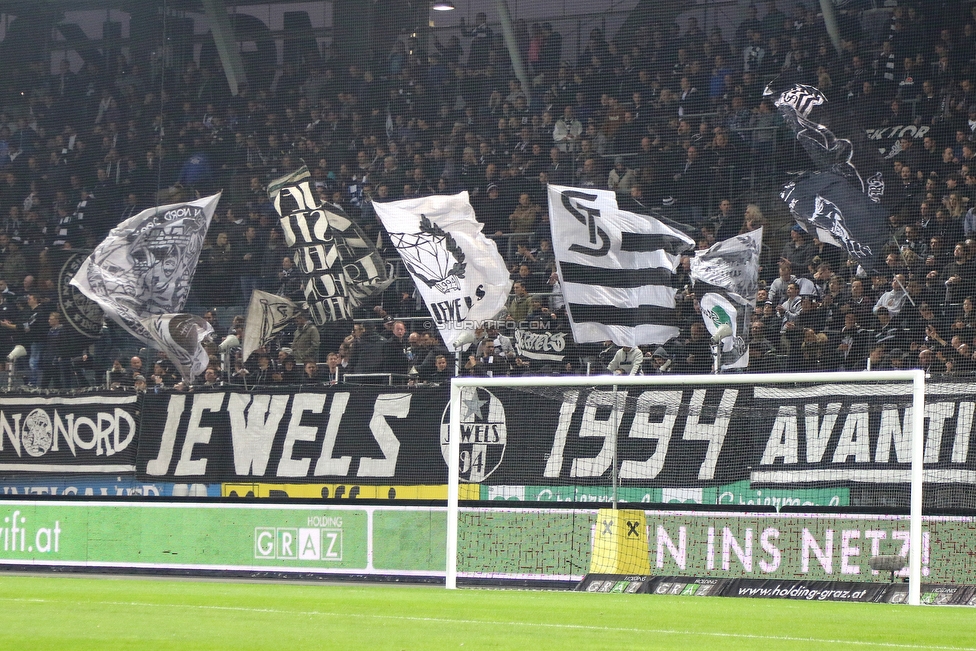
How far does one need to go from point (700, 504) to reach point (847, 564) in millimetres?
1656

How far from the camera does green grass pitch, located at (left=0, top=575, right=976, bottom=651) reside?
7.19 metres

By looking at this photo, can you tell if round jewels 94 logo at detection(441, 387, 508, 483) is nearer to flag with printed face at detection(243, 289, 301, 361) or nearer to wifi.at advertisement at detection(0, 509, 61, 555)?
flag with printed face at detection(243, 289, 301, 361)

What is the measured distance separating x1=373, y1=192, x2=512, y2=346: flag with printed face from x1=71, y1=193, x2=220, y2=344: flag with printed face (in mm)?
2830

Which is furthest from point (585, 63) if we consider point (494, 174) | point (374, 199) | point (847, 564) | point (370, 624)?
point (370, 624)

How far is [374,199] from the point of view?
61.6ft

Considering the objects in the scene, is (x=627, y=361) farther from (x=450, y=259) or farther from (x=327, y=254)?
(x=327, y=254)

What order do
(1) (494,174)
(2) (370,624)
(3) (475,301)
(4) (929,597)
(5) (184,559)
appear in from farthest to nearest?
(1) (494,174) < (3) (475,301) < (5) (184,559) < (4) (929,597) < (2) (370,624)

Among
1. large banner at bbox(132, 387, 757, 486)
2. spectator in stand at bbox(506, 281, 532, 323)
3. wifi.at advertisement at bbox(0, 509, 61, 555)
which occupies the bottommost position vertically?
wifi.at advertisement at bbox(0, 509, 61, 555)

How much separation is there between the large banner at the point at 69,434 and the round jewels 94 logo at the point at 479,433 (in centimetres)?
421

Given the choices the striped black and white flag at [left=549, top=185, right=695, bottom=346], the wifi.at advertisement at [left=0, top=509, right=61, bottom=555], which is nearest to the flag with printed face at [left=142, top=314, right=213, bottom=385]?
the wifi.at advertisement at [left=0, top=509, right=61, bottom=555]

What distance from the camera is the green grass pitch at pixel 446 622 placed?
7191 mm

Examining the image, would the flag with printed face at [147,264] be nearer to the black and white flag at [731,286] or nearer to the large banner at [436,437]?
the large banner at [436,437]

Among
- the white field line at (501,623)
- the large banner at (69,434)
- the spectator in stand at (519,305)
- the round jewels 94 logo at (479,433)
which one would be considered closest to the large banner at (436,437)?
the round jewels 94 logo at (479,433)

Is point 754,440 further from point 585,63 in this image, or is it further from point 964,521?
point 585,63
